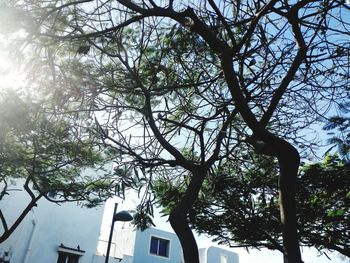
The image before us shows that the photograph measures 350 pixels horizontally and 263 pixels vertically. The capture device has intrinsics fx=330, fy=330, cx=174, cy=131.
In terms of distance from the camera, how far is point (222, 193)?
25.7ft

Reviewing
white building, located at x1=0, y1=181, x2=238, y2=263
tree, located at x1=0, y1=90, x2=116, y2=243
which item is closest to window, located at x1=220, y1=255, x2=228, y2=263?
white building, located at x1=0, y1=181, x2=238, y2=263

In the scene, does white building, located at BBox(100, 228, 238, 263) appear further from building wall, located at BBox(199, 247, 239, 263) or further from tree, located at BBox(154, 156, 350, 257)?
tree, located at BBox(154, 156, 350, 257)

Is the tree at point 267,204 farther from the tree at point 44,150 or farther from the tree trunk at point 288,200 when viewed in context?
the tree trunk at point 288,200

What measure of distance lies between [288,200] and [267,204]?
16.8 feet

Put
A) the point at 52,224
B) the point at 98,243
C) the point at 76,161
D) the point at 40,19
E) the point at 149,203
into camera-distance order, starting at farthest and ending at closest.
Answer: the point at 98,243, the point at 52,224, the point at 76,161, the point at 149,203, the point at 40,19

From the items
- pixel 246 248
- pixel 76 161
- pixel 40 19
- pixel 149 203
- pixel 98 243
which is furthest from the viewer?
pixel 98 243

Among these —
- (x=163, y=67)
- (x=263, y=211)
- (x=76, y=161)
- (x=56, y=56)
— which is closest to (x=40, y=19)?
(x=56, y=56)

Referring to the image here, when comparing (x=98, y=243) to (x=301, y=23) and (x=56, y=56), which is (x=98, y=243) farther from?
(x=301, y=23)

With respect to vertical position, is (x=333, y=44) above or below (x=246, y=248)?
above

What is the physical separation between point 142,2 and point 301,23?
1846 millimetres

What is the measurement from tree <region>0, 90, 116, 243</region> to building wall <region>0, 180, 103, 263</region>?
14.1 ft

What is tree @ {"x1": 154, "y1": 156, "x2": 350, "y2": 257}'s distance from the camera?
6.81 metres

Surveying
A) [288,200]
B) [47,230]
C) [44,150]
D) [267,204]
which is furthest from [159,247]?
[288,200]

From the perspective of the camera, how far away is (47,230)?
14695 mm
